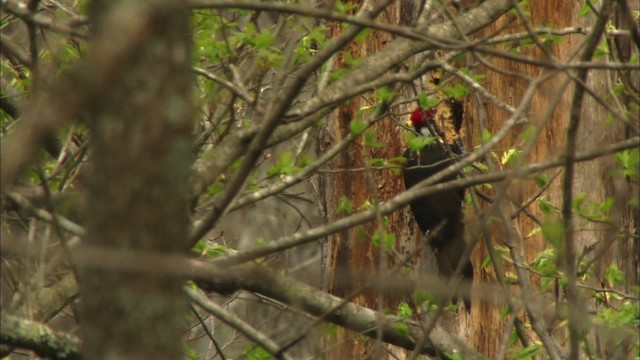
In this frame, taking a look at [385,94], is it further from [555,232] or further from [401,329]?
[555,232]

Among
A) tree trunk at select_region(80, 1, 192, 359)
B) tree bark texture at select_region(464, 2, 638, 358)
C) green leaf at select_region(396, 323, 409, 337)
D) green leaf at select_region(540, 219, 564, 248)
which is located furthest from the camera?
tree bark texture at select_region(464, 2, 638, 358)

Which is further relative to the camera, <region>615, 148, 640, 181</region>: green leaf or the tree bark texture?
the tree bark texture

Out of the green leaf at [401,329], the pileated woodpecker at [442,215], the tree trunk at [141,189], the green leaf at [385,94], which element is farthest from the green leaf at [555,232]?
the pileated woodpecker at [442,215]

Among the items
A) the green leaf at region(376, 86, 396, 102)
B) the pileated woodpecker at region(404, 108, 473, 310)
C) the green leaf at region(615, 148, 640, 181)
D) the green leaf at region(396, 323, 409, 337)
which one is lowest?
the green leaf at region(396, 323, 409, 337)

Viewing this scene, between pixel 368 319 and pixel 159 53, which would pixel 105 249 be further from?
pixel 368 319

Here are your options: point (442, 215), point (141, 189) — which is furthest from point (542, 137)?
point (141, 189)

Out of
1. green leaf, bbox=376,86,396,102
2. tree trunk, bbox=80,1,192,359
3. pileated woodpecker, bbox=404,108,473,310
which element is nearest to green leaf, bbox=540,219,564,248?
green leaf, bbox=376,86,396,102

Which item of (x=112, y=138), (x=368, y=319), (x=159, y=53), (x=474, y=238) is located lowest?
(x=368, y=319)

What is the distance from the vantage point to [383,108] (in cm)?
344

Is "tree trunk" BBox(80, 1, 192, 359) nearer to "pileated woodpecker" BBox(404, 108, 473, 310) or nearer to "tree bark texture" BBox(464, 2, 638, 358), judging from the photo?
"pileated woodpecker" BBox(404, 108, 473, 310)

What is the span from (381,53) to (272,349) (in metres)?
1.07

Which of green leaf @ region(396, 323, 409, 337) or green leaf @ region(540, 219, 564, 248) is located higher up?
green leaf @ region(540, 219, 564, 248)

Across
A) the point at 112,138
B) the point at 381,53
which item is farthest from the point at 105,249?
the point at 381,53

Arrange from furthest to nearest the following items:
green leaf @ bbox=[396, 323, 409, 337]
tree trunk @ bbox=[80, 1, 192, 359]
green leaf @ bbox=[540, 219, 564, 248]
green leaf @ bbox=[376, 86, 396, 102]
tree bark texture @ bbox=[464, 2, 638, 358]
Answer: tree bark texture @ bbox=[464, 2, 638, 358] < green leaf @ bbox=[396, 323, 409, 337] < green leaf @ bbox=[376, 86, 396, 102] < green leaf @ bbox=[540, 219, 564, 248] < tree trunk @ bbox=[80, 1, 192, 359]
